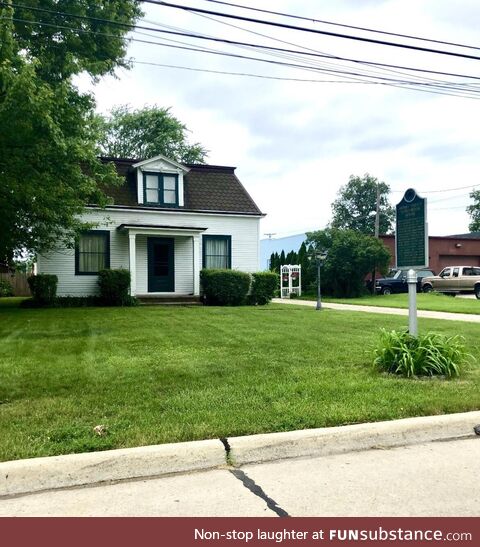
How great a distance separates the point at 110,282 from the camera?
19.0 m

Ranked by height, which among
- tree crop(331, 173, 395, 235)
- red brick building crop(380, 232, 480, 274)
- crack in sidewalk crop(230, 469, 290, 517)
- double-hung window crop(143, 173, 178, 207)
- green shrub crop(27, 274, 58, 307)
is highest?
tree crop(331, 173, 395, 235)

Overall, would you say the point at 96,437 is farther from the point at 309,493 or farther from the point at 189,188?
the point at 189,188

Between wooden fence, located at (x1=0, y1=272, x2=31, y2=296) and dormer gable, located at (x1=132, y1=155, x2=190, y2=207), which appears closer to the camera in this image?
dormer gable, located at (x1=132, y1=155, x2=190, y2=207)

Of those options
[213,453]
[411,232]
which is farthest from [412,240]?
[213,453]

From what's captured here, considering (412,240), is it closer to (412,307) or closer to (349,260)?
(412,307)

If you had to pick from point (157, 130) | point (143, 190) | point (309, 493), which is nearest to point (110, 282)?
point (143, 190)

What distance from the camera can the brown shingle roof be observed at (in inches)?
835

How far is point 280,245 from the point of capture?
159 ft

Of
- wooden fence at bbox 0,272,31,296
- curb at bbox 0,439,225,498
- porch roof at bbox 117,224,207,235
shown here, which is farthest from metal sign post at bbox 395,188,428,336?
wooden fence at bbox 0,272,31,296

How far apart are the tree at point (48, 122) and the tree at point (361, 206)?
172 feet

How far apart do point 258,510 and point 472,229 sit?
6650cm

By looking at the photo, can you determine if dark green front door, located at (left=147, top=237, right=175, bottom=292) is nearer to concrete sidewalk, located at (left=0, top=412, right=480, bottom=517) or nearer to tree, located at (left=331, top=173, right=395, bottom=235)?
concrete sidewalk, located at (left=0, top=412, right=480, bottom=517)

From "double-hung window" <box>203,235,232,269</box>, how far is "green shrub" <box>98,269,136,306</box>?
156 inches
